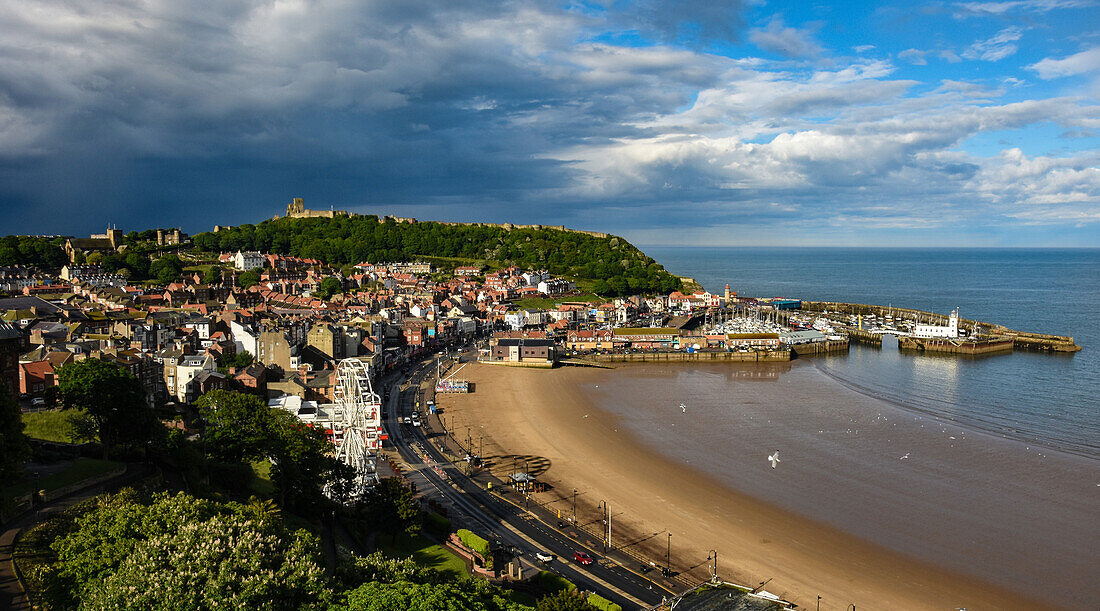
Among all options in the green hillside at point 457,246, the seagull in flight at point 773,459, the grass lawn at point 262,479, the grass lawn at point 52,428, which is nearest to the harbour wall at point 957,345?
the green hillside at point 457,246

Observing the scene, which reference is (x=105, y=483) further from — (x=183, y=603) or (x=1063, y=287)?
(x=1063, y=287)

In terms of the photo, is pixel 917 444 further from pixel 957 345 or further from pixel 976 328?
pixel 976 328

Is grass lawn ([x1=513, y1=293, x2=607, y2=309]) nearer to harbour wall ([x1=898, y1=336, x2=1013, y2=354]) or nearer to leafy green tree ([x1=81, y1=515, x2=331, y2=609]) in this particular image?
harbour wall ([x1=898, y1=336, x2=1013, y2=354])

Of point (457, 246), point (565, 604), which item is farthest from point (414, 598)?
point (457, 246)

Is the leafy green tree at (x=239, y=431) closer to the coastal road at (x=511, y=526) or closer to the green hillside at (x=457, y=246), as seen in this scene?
the coastal road at (x=511, y=526)

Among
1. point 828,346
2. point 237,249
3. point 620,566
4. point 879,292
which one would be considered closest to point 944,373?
point 828,346
